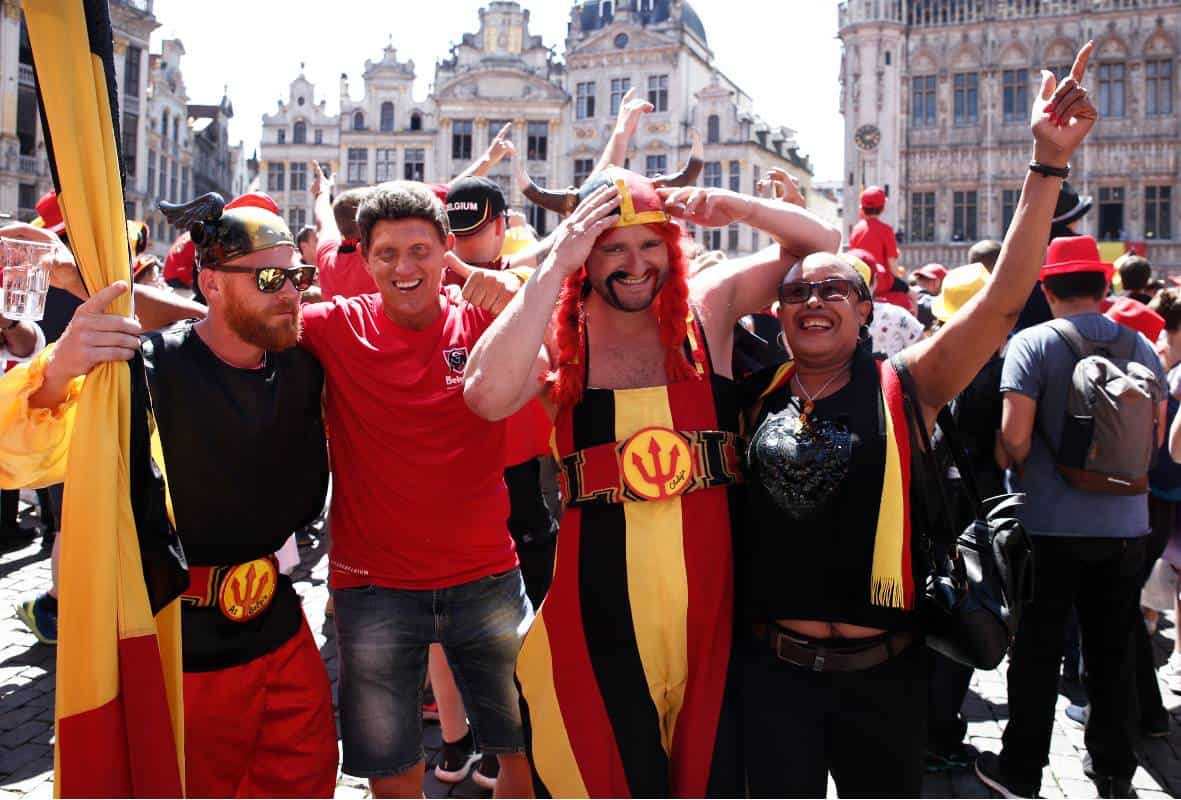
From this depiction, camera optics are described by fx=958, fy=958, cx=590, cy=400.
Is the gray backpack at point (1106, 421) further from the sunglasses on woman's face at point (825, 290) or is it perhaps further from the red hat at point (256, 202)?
the red hat at point (256, 202)

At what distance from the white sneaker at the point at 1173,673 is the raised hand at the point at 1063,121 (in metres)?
4.21

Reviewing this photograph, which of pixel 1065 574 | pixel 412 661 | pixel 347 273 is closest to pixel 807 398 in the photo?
pixel 412 661

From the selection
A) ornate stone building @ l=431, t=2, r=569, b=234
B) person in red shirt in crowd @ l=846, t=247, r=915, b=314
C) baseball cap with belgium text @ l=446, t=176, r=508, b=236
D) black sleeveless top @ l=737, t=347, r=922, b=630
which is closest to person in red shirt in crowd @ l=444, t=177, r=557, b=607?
baseball cap with belgium text @ l=446, t=176, r=508, b=236

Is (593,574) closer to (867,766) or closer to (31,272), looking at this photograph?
(867,766)

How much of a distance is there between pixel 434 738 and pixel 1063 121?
12.8 feet

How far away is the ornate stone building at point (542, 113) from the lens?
151ft

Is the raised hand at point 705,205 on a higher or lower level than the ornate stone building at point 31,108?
lower

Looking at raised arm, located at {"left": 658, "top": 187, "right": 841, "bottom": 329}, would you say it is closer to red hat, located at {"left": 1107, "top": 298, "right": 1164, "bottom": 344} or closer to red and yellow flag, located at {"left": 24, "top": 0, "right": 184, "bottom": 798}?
red and yellow flag, located at {"left": 24, "top": 0, "right": 184, "bottom": 798}

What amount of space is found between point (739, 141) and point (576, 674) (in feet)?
147

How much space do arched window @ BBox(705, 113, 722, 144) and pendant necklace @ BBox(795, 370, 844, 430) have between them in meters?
44.2

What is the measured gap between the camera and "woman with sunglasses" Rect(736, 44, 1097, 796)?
108 inches

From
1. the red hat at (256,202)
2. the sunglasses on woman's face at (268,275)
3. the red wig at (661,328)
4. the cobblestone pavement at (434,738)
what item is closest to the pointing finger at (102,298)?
the sunglasses on woman's face at (268,275)

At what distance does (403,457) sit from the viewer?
3135 millimetres

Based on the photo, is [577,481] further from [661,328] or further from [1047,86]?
[1047,86]
